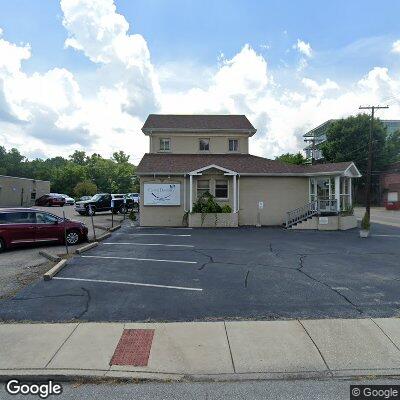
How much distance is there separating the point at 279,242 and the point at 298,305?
9.16 metres

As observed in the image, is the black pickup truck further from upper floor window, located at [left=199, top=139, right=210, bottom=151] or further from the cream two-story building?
upper floor window, located at [left=199, top=139, right=210, bottom=151]

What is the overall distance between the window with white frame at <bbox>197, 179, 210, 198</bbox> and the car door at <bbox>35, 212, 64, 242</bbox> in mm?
10357

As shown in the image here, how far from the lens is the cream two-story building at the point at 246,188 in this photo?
22.8 metres

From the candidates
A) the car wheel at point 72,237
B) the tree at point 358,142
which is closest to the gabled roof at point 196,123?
the car wheel at point 72,237

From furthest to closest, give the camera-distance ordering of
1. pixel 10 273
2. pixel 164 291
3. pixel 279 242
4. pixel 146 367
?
1. pixel 279 242
2. pixel 10 273
3. pixel 164 291
4. pixel 146 367

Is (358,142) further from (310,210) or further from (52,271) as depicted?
(52,271)

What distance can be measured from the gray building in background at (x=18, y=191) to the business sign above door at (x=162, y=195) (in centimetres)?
2470

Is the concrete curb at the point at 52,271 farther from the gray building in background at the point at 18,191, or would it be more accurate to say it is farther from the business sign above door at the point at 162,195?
the gray building in background at the point at 18,191

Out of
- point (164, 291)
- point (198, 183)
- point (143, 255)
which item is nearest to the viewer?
point (164, 291)

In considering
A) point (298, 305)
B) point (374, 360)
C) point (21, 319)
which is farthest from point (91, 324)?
point (374, 360)

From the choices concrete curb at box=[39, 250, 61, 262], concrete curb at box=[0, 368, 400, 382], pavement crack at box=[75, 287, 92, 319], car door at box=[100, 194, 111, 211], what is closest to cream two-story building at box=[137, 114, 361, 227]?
car door at box=[100, 194, 111, 211]

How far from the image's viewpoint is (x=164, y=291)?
8156mm

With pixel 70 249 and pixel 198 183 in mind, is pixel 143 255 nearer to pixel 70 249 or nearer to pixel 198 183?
pixel 70 249

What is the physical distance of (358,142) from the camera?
4981 centimetres
